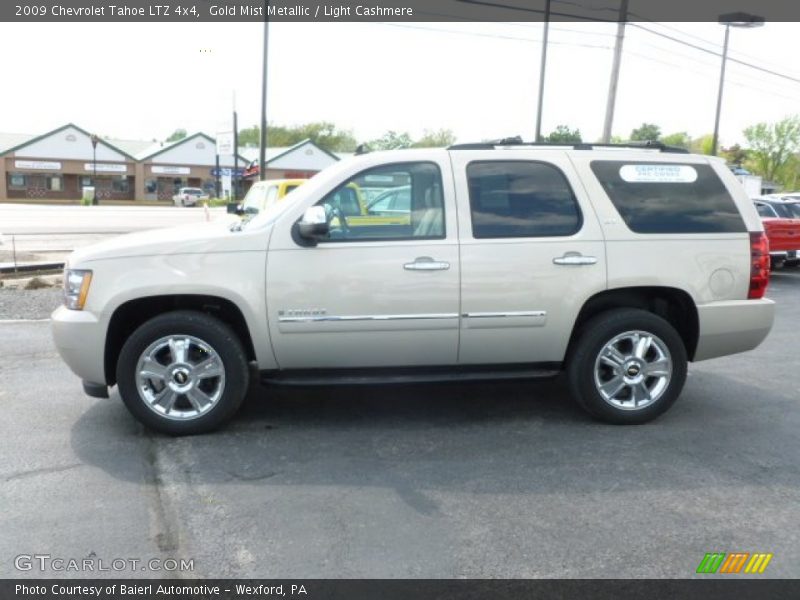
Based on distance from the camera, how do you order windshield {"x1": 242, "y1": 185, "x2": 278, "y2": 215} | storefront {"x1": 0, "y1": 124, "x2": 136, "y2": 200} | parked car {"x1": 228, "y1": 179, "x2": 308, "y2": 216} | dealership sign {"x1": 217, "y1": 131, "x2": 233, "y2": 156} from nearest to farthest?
parked car {"x1": 228, "y1": 179, "x2": 308, "y2": 216}, windshield {"x1": 242, "y1": 185, "x2": 278, "y2": 215}, dealership sign {"x1": 217, "y1": 131, "x2": 233, "y2": 156}, storefront {"x1": 0, "y1": 124, "x2": 136, "y2": 200}

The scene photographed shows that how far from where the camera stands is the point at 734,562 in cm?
327

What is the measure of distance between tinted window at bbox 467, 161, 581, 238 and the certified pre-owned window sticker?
466 millimetres

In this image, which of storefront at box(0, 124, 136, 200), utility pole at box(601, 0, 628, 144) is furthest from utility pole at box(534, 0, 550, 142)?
storefront at box(0, 124, 136, 200)

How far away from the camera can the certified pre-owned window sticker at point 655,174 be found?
5.13m

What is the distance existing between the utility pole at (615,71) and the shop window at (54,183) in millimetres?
59296

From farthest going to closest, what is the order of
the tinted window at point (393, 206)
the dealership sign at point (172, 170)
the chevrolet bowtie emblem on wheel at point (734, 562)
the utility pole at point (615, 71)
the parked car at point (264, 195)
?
the dealership sign at point (172, 170), the utility pole at point (615, 71), the parked car at point (264, 195), the tinted window at point (393, 206), the chevrolet bowtie emblem on wheel at point (734, 562)

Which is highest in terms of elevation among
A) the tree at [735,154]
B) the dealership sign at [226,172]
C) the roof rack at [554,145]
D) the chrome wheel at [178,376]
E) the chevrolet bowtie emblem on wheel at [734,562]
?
the tree at [735,154]

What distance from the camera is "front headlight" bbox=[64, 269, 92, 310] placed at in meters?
4.65

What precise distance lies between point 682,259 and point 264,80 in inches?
688

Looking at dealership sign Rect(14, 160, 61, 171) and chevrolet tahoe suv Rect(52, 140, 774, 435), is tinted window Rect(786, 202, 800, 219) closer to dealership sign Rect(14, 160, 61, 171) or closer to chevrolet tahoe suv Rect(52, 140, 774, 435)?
chevrolet tahoe suv Rect(52, 140, 774, 435)

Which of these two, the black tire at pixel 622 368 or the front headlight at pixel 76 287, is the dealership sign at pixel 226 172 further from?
the black tire at pixel 622 368

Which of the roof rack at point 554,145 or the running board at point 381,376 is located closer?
the running board at point 381,376

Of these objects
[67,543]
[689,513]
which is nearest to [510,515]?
[689,513]

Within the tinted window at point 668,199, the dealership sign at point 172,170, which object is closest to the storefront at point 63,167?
the dealership sign at point 172,170
